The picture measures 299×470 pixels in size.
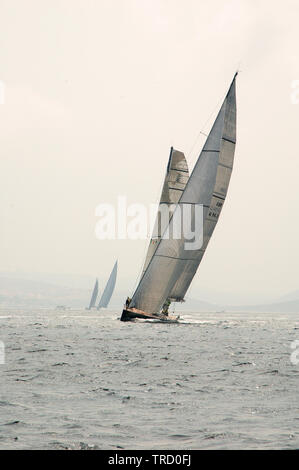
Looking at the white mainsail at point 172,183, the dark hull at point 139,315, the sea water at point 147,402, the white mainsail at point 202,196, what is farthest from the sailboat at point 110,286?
the sea water at point 147,402

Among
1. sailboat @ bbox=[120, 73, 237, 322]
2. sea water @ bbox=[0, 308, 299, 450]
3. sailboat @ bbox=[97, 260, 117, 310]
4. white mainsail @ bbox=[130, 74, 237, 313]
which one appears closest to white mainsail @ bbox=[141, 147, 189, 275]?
sailboat @ bbox=[120, 73, 237, 322]

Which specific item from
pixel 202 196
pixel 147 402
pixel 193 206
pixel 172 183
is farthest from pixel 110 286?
pixel 147 402

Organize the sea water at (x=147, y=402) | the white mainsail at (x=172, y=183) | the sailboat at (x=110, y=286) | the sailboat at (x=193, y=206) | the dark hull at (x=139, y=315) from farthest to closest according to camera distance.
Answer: the sailboat at (x=110, y=286)
the white mainsail at (x=172, y=183)
the dark hull at (x=139, y=315)
the sailboat at (x=193, y=206)
the sea water at (x=147, y=402)

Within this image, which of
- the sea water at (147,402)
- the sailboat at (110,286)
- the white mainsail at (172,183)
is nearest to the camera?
the sea water at (147,402)

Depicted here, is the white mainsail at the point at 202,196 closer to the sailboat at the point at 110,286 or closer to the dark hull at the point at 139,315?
the dark hull at the point at 139,315

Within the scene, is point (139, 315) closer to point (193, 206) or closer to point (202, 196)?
point (193, 206)

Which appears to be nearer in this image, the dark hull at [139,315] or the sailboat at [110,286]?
the dark hull at [139,315]

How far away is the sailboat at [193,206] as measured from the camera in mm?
55625

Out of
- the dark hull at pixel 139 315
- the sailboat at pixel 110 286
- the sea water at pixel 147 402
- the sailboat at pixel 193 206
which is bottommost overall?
the sea water at pixel 147 402

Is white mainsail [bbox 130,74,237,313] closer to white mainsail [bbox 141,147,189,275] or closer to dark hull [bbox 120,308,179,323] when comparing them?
dark hull [bbox 120,308,179,323]

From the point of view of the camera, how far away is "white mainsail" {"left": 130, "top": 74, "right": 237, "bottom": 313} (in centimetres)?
5562

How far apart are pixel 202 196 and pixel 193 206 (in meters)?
1.32
